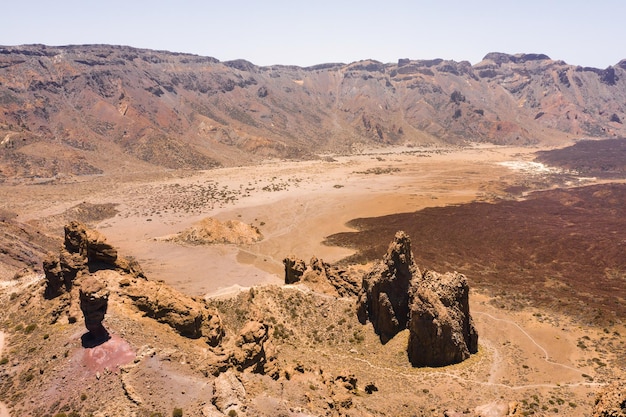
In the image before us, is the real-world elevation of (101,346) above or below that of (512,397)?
above

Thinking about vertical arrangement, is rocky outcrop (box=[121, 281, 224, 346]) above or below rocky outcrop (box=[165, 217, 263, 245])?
above

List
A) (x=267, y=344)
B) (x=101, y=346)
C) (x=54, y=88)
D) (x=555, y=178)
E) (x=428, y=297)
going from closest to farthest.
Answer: (x=101, y=346) → (x=267, y=344) → (x=428, y=297) → (x=555, y=178) → (x=54, y=88)

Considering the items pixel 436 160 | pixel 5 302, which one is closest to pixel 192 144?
pixel 436 160

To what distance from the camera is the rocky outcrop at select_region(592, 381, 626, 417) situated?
16531 mm

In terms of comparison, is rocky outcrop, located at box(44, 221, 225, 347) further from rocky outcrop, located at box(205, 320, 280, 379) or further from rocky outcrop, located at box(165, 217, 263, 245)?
rocky outcrop, located at box(165, 217, 263, 245)

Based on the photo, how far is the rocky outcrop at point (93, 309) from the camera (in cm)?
2081

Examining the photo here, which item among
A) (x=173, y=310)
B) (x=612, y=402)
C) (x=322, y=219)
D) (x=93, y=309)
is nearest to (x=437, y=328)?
(x=612, y=402)

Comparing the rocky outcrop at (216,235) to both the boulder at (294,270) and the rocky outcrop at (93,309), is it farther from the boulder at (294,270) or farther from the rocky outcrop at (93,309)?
the rocky outcrop at (93,309)

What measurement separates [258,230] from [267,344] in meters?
47.0

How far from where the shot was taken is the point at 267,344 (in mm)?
25344

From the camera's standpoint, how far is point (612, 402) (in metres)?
16.9

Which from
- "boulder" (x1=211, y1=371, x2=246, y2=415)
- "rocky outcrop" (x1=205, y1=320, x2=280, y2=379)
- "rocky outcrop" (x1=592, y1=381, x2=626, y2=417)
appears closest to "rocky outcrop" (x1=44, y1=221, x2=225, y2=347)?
"rocky outcrop" (x1=205, y1=320, x2=280, y2=379)

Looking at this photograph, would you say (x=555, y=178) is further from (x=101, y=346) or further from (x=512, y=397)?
(x=101, y=346)

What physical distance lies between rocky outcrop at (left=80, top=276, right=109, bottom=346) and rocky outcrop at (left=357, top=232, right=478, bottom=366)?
20.2 m
